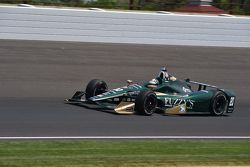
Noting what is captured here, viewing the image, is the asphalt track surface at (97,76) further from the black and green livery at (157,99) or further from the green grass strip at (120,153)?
the green grass strip at (120,153)

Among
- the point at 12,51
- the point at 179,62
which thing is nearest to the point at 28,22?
the point at 12,51

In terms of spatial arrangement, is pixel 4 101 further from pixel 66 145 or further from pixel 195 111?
pixel 66 145

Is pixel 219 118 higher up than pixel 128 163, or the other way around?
pixel 128 163

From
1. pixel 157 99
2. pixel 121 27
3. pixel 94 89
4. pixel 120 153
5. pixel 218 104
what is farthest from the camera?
pixel 121 27

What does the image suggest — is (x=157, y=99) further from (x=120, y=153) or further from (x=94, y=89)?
(x=120, y=153)

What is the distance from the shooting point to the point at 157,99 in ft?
55.5

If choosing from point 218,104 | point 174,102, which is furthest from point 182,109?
point 218,104

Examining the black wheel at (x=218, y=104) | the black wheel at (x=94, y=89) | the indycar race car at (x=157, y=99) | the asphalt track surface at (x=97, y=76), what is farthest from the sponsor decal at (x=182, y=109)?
the black wheel at (x=94, y=89)

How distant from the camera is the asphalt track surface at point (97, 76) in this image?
48.0 ft

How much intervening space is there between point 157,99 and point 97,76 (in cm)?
497

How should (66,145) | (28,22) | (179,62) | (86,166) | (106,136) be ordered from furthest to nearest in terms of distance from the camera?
(179,62), (28,22), (106,136), (66,145), (86,166)

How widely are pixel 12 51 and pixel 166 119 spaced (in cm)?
726

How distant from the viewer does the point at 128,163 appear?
10328mm

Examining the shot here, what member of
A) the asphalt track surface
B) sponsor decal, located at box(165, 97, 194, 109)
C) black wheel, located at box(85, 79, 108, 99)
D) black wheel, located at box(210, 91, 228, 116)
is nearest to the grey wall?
the asphalt track surface
